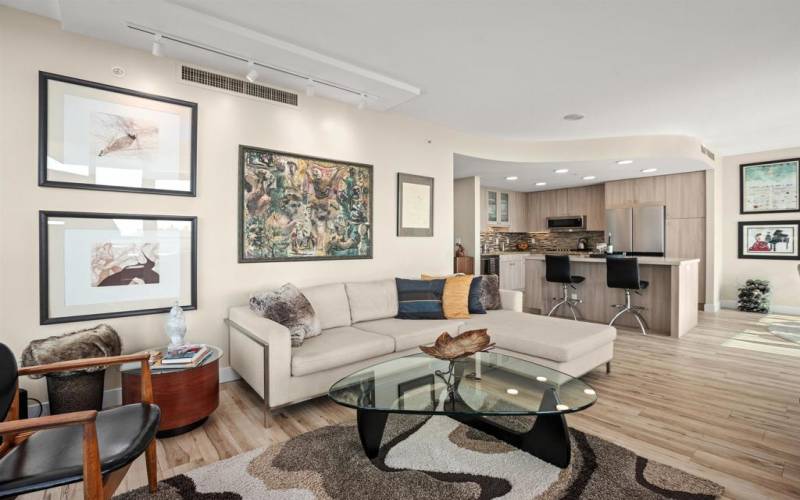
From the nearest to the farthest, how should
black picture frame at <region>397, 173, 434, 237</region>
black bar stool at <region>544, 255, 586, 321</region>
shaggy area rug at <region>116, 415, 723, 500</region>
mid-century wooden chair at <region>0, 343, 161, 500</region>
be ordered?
1. mid-century wooden chair at <region>0, 343, 161, 500</region>
2. shaggy area rug at <region>116, 415, 723, 500</region>
3. black picture frame at <region>397, 173, 434, 237</region>
4. black bar stool at <region>544, 255, 586, 321</region>

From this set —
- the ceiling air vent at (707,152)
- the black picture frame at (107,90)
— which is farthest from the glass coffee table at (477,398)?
the ceiling air vent at (707,152)

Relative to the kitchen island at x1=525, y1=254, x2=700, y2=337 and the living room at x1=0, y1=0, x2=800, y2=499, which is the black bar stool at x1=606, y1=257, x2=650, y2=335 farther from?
the living room at x1=0, y1=0, x2=800, y2=499

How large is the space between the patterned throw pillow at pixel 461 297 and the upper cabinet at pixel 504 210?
4.50 m

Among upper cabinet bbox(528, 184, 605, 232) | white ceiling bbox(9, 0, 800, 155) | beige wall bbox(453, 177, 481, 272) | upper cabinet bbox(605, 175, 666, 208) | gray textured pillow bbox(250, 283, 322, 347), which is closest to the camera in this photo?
white ceiling bbox(9, 0, 800, 155)

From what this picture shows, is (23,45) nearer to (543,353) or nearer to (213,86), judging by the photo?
(213,86)

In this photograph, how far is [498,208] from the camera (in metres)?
8.66

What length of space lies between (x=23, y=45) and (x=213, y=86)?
3.80ft

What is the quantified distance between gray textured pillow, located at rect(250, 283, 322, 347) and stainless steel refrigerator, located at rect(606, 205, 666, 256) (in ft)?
21.9

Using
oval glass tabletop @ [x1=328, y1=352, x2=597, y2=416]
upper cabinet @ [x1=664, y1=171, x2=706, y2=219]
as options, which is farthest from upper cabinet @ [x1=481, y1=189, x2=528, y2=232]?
oval glass tabletop @ [x1=328, y1=352, x2=597, y2=416]

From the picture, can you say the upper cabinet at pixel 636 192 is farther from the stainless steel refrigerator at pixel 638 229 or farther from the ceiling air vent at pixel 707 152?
the ceiling air vent at pixel 707 152

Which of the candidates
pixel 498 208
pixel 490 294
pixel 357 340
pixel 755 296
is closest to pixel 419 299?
pixel 490 294

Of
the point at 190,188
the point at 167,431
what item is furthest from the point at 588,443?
the point at 190,188

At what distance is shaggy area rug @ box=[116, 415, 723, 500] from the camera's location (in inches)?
73.6

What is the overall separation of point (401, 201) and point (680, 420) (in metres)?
3.24
